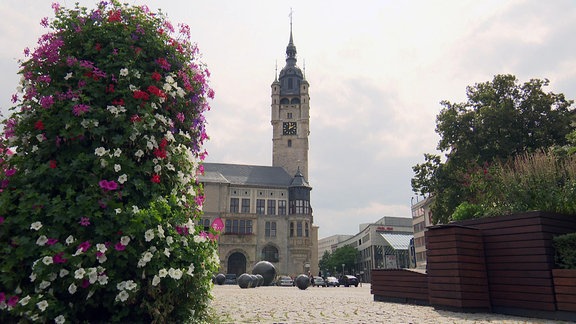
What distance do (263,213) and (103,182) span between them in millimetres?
58217

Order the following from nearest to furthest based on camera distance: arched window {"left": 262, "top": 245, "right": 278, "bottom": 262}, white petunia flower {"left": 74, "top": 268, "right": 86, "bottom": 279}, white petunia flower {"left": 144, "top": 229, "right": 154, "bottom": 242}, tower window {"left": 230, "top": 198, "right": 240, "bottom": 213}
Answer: white petunia flower {"left": 74, "top": 268, "right": 86, "bottom": 279}, white petunia flower {"left": 144, "top": 229, "right": 154, "bottom": 242}, arched window {"left": 262, "top": 245, "right": 278, "bottom": 262}, tower window {"left": 230, "top": 198, "right": 240, "bottom": 213}

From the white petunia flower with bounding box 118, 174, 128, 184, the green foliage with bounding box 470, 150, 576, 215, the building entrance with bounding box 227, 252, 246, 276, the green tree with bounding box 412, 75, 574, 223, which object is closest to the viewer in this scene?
the white petunia flower with bounding box 118, 174, 128, 184

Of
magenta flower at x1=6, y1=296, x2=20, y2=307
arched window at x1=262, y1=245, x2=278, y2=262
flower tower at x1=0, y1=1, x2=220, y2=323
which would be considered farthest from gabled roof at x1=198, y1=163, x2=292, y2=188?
magenta flower at x1=6, y1=296, x2=20, y2=307

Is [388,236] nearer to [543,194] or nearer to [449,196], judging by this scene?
[449,196]

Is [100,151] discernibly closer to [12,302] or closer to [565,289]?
[12,302]

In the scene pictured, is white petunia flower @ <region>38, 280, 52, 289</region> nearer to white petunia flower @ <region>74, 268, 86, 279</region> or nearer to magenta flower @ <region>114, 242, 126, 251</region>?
white petunia flower @ <region>74, 268, 86, 279</region>

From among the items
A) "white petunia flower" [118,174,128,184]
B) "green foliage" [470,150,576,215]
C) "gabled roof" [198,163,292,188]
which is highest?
"gabled roof" [198,163,292,188]

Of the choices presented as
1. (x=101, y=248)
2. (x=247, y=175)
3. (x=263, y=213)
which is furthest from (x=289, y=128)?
(x=101, y=248)

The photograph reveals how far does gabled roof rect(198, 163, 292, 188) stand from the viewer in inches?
2530

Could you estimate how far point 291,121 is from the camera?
7344 centimetres

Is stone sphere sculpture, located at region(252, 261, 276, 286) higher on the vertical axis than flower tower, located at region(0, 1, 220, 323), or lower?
lower

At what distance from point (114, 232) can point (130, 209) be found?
1.14 feet

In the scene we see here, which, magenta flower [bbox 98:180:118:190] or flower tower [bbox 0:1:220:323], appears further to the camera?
magenta flower [bbox 98:180:118:190]

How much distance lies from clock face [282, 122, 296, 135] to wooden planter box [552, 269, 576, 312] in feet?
212
